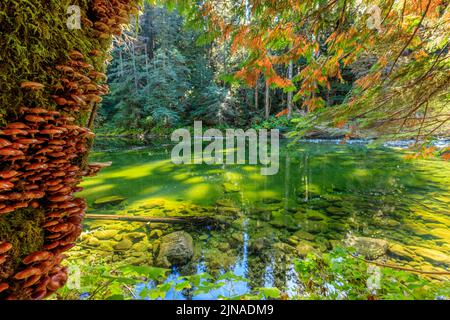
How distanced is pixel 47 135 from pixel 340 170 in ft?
30.6

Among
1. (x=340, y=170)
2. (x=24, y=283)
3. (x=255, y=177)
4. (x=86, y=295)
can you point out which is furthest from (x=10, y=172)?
(x=340, y=170)

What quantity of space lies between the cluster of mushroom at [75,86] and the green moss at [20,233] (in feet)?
1.96

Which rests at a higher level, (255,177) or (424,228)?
(255,177)

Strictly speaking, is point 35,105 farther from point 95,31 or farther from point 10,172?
point 95,31

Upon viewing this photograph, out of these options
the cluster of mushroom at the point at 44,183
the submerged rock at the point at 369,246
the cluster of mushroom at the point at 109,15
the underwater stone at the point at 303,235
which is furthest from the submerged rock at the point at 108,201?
the submerged rock at the point at 369,246

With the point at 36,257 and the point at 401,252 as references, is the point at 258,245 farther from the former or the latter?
the point at 36,257

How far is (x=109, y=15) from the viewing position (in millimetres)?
1434

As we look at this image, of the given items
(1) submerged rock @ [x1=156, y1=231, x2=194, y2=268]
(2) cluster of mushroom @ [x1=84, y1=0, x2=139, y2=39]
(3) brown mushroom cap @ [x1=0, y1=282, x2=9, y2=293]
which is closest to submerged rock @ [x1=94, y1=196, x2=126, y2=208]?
(1) submerged rock @ [x1=156, y1=231, x2=194, y2=268]

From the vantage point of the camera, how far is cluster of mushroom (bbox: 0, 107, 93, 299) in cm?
104

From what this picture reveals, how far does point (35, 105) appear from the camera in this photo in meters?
1.18

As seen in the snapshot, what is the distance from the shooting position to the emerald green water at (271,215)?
336 centimetres

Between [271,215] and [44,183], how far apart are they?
171 inches

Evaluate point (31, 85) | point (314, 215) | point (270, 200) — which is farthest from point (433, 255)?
point (31, 85)

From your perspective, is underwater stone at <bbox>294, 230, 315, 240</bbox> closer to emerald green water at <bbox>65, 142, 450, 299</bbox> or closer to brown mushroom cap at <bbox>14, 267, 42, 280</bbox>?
emerald green water at <bbox>65, 142, 450, 299</bbox>
